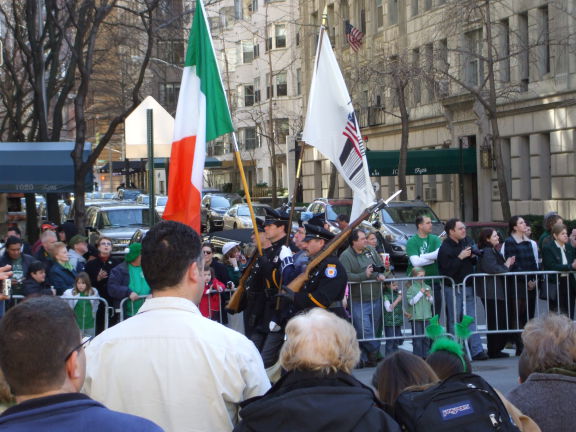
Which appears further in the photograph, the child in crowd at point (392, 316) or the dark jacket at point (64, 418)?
the child in crowd at point (392, 316)

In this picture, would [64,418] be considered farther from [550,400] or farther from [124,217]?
[124,217]

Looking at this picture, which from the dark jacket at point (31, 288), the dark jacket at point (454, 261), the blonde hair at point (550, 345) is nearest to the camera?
the blonde hair at point (550, 345)

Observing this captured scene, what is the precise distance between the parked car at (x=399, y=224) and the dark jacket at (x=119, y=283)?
13710 mm

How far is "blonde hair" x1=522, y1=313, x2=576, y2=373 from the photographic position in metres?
4.75

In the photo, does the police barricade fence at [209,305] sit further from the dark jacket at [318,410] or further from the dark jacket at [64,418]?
the dark jacket at [64,418]

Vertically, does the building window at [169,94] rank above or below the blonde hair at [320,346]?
above

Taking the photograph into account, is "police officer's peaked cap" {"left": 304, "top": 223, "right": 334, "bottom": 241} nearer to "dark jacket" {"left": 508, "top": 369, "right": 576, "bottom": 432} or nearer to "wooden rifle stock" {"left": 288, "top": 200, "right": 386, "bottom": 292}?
"wooden rifle stock" {"left": 288, "top": 200, "right": 386, "bottom": 292}

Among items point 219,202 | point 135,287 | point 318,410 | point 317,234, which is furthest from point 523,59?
point 318,410

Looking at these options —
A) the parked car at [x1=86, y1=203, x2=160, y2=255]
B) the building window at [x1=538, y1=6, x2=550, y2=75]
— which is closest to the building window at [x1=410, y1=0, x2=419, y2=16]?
the building window at [x1=538, y1=6, x2=550, y2=75]

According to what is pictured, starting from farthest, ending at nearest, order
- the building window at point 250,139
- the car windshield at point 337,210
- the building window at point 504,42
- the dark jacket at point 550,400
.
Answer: the building window at point 250,139, the building window at point 504,42, the car windshield at point 337,210, the dark jacket at point 550,400

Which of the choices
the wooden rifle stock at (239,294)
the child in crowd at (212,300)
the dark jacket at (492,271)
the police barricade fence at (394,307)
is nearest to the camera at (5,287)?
the wooden rifle stock at (239,294)

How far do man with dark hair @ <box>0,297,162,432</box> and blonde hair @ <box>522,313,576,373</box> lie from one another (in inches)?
95.3

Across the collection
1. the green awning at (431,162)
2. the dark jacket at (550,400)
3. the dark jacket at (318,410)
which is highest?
the green awning at (431,162)

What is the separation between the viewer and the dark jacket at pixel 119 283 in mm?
11422
